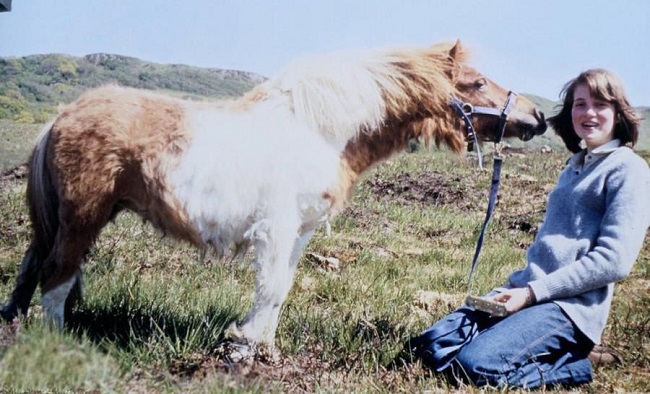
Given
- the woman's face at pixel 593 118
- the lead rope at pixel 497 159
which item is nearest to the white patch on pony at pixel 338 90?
the lead rope at pixel 497 159

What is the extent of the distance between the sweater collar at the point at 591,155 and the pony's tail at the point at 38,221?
2.88 meters

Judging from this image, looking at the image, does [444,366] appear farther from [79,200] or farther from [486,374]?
[79,200]

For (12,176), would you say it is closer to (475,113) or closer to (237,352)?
(237,352)

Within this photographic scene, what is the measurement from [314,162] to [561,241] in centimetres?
139

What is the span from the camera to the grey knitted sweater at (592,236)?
2.70 metres

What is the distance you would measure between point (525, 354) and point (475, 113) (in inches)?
55.6

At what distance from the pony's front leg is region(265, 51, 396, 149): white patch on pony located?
626 mm

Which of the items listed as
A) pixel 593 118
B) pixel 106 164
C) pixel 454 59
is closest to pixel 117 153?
pixel 106 164

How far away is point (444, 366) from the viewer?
2.95m

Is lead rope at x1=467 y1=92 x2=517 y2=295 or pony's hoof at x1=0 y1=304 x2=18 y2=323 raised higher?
lead rope at x1=467 y1=92 x2=517 y2=295

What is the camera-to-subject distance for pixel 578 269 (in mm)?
2717

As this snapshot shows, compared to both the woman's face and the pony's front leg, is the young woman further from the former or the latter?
the pony's front leg

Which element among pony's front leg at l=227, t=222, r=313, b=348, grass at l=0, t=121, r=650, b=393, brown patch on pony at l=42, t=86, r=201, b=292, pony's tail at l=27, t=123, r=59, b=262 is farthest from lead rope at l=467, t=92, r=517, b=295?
pony's tail at l=27, t=123, r=59, b=262

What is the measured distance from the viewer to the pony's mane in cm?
298
